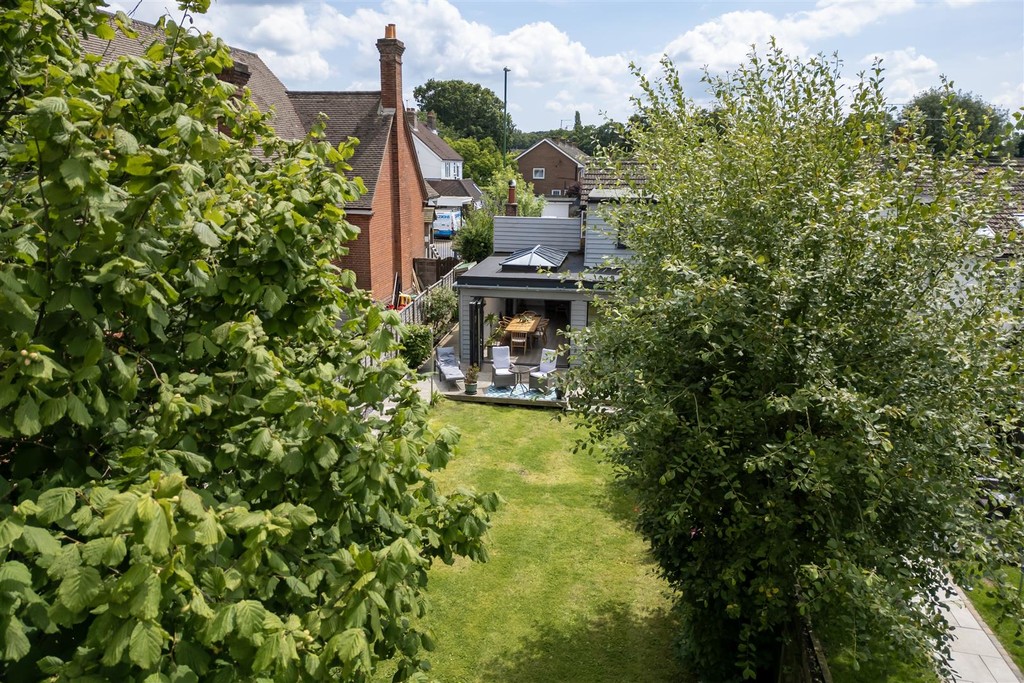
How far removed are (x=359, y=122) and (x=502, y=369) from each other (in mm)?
12418

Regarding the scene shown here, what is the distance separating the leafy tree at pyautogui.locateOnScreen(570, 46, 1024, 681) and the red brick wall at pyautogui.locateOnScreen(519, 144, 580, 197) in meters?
64.3

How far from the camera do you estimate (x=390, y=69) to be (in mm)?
24125

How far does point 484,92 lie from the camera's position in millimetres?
116000

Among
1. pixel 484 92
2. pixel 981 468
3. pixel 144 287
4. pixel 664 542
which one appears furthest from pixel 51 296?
pixel 484 92

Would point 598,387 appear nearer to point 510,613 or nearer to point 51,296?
point 510,613

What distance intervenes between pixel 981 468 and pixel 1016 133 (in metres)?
2.90

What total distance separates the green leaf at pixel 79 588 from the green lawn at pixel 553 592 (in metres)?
6.15

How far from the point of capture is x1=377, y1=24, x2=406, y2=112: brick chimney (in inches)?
919

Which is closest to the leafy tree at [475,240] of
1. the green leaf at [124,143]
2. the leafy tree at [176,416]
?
the leafy tree at [176,416]

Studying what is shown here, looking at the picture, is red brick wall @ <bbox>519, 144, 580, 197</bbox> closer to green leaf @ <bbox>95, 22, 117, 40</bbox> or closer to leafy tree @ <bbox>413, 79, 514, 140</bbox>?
leafy tree @ <bbox>413, 79, 514, 140</bbox>

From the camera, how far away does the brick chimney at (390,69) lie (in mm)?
23344

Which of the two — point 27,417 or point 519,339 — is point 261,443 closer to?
point 27,417

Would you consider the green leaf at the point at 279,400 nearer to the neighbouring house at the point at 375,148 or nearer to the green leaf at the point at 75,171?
the green leaf at the point at 75,171

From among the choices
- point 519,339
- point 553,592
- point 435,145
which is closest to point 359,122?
point 519,339
